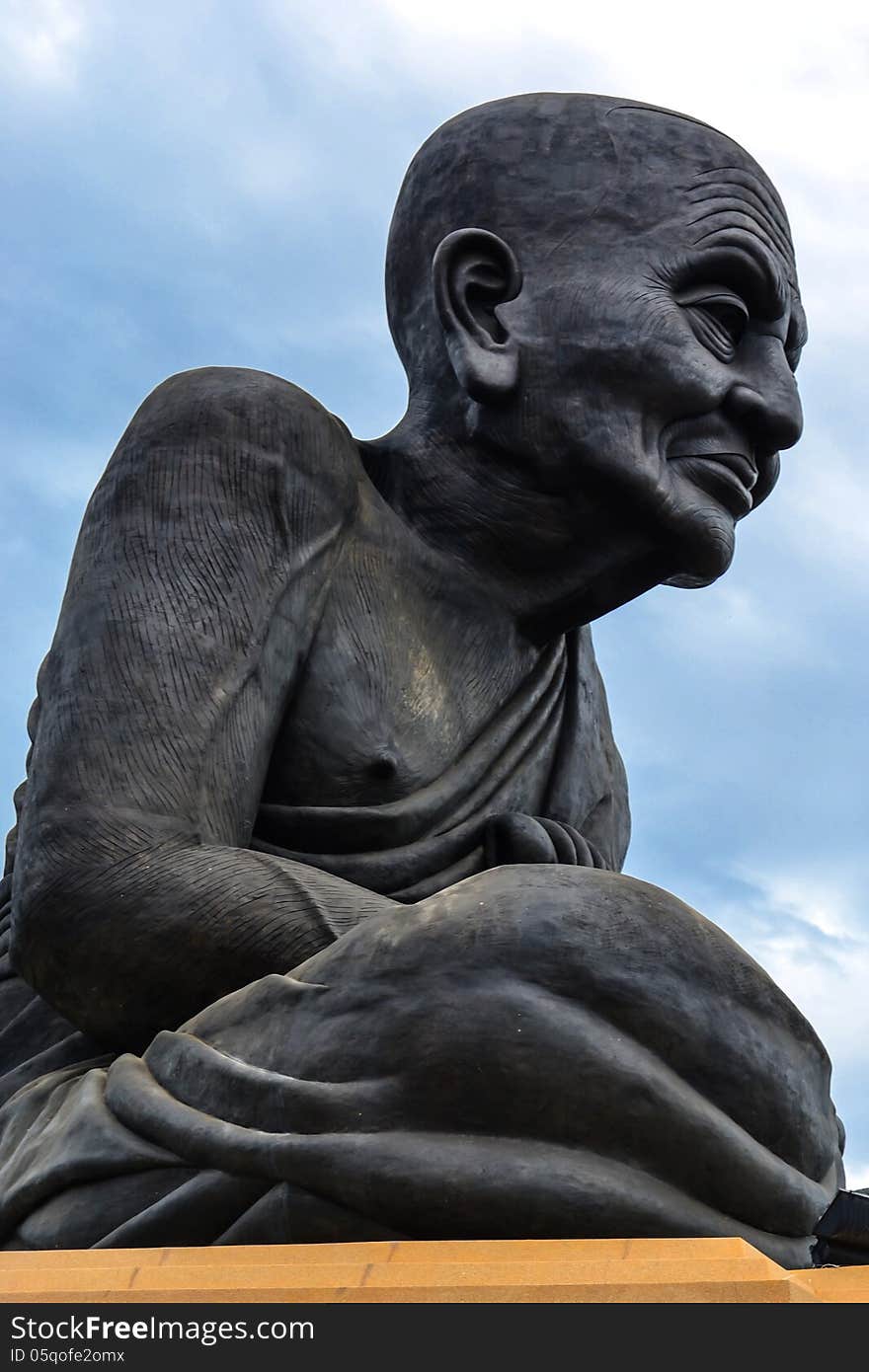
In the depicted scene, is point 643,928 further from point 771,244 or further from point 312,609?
point 771,244

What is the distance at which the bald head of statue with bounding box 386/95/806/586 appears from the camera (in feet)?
19.2

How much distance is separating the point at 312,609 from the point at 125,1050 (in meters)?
1.23

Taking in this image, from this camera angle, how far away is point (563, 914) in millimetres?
4402

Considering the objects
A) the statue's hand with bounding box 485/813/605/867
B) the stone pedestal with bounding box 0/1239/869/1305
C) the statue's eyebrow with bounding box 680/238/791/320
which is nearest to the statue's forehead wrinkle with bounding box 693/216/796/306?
the statue's eyebrow with bounding box 680/238/791/320

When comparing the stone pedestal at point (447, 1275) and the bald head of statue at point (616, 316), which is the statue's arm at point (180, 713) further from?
the stone pedestal at point (447, 1275)

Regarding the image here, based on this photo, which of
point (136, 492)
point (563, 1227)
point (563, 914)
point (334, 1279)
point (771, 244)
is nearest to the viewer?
point (334, 1279)

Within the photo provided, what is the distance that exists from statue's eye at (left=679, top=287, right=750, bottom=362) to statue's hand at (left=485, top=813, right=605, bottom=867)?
140 cm

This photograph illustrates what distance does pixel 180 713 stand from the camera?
5.24m

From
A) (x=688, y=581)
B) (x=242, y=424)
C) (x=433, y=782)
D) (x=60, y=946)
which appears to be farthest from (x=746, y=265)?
(x=60, y=946)

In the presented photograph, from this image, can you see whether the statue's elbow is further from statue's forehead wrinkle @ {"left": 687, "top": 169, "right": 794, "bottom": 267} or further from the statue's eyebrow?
statue's forehead wrinkle @ {"left": 687, "top": 169, "right": 794, "bottom": 267}

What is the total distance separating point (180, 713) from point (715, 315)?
1936mm

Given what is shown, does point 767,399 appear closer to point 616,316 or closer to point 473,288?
point 616,316

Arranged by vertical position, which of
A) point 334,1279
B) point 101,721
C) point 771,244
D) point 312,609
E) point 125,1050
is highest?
point 771,244

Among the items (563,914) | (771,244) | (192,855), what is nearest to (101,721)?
(192,855)
